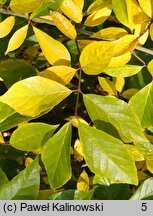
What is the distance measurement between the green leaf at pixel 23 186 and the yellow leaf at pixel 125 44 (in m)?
0.33

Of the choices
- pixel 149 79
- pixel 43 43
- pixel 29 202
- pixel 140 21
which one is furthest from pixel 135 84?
pixel 29 202

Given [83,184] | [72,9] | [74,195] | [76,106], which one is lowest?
[83,184]

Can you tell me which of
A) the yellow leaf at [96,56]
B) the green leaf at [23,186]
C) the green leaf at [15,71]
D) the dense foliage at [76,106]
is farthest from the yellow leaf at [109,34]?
the green leaf at [23,186]

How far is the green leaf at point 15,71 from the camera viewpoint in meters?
1.13

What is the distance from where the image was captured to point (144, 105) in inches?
41.5

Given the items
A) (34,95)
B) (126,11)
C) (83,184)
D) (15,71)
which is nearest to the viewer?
(34,95)

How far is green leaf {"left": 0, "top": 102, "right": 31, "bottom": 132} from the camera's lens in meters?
0.96

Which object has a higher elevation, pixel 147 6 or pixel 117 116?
pixel 147 6

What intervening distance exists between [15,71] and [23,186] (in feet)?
1.21

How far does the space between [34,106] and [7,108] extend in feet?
0.37

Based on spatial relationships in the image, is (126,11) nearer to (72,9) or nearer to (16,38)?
(72,9)

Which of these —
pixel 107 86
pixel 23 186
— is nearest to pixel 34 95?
pixel 23 186

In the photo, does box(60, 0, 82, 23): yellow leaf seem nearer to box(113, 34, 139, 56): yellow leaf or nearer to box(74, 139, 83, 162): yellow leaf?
box(113, 34, 139, 56): yellow leaf

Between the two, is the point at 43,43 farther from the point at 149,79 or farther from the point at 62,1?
the point at 149,79
